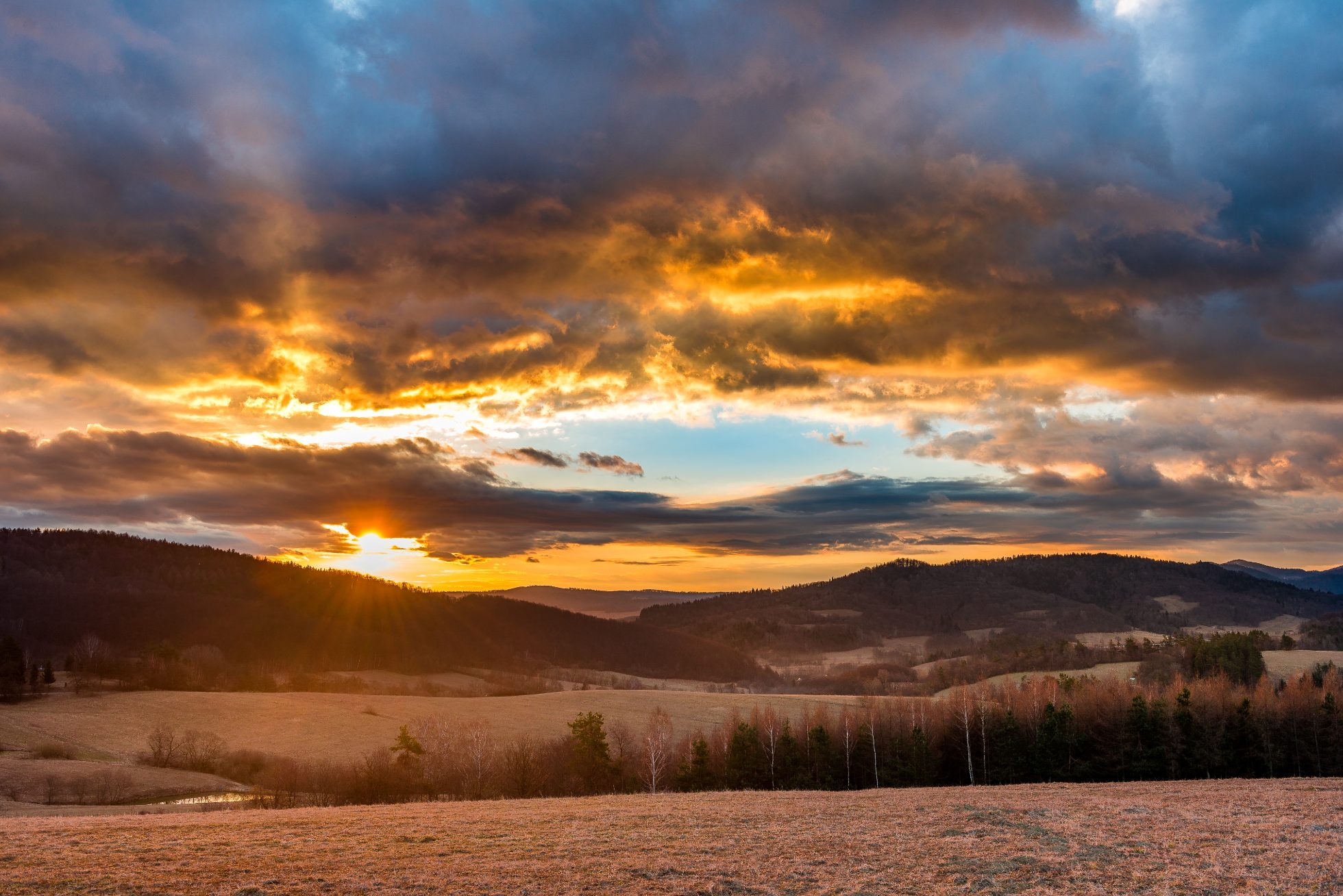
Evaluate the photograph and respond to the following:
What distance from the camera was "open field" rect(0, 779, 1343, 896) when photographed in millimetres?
25297

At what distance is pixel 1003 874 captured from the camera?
2730 cm

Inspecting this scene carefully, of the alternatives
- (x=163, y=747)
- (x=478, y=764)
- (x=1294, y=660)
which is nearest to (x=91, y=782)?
(x=163, y=747)

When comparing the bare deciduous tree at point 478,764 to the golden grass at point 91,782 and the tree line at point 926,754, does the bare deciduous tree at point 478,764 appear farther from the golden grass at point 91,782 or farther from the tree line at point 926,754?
the golden grass at point 91,782

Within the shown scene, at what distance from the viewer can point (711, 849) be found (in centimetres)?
3131

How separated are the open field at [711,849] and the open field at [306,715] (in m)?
73.4

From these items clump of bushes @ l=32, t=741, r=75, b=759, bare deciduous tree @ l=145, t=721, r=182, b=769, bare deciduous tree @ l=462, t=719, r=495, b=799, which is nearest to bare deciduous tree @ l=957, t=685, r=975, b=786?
bare deciduous tree @ l=462, t=719, r=495, b=799

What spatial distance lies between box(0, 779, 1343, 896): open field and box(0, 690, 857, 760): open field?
241ft

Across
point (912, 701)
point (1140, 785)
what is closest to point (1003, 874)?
point (1140, 785)

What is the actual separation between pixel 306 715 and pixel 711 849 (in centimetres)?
11689

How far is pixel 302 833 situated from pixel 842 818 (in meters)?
24.1

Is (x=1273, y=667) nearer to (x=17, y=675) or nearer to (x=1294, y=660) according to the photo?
(x=1294, y=660)

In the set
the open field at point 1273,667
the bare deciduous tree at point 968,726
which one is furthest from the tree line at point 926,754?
the open field at point 1273,667

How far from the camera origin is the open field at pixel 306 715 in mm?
107625

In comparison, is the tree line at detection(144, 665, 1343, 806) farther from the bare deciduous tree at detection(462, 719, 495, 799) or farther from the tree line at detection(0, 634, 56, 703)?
the tree line at detection(0, 634, 56, 703)
